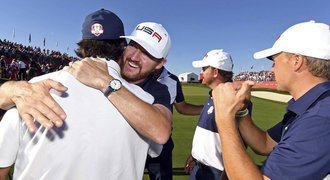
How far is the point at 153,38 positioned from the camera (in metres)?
2.43

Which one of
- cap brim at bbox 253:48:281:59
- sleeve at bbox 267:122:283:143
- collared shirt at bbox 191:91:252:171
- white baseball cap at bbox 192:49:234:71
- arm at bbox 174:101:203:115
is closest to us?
cap brim at bbox 253:48:281:59

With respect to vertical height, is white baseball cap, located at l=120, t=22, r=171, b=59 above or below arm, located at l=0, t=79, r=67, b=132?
above

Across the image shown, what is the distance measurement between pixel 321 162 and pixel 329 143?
103mm

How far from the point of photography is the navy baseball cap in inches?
77.3

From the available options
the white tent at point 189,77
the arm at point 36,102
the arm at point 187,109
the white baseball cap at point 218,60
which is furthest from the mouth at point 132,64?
the white tent at point 189,77

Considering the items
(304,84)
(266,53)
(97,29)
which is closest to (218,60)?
(266,53)

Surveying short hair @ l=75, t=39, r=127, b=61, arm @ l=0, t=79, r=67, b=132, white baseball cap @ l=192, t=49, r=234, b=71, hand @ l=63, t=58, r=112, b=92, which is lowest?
white baseball cap @ l=192, t=49, r=234, b=71

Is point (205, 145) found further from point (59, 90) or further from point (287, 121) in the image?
point (59, 90)

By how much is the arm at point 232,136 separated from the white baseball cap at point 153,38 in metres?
0.56

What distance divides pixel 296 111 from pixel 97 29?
4.24 feet

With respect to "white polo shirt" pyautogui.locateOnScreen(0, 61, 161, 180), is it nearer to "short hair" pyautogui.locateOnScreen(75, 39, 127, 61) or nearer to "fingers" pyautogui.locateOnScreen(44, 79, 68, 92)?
"fingers" pyautogui.locateOnScreen(44, 79, 68, 92)

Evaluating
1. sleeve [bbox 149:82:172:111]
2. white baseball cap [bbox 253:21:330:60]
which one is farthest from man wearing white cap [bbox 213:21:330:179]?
sleeve [bbox 149:82:172:111]

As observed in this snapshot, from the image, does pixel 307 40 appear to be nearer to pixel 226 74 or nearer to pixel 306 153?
pixel 306 153

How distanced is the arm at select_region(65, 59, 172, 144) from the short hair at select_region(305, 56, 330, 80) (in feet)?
3.29
